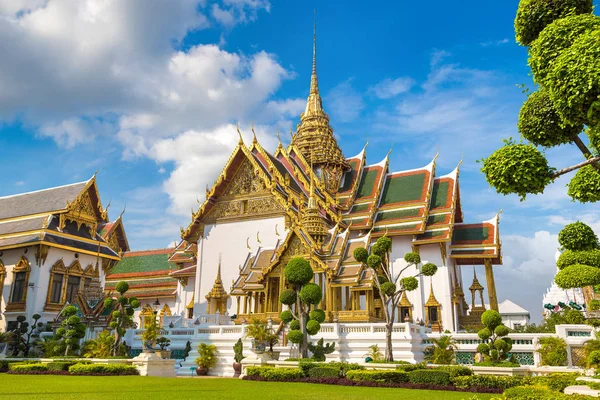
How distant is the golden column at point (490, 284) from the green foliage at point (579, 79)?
16440 mm

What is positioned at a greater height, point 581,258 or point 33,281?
point 33,281

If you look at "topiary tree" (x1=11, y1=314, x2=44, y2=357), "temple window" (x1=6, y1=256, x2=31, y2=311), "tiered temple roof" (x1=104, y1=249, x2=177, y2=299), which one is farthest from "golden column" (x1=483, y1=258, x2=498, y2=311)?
"temple window" (x1=6, y1=256, x2=31, y2=311)

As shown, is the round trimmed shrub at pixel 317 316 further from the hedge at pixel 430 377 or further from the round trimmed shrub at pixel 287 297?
the hedge at pixel 430 377

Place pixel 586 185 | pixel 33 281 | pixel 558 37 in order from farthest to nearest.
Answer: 1. pixel 33 281
2. pixel 586 185
3. pixel 558 37

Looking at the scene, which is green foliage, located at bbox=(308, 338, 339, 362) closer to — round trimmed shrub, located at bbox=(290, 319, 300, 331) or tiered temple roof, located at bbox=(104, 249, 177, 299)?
round trimmed shrub, located at bbox=(290, 319, 300, 331)

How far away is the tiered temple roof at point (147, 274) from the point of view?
1043 inches

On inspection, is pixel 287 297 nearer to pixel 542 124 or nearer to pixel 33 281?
pixel 542 124

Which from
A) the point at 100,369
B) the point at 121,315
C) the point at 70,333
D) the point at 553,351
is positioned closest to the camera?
the point at 553,351

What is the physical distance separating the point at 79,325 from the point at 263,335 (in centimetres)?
628

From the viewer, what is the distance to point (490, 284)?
829 inches

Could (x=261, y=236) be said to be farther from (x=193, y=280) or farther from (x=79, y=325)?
(x=79, y=325)

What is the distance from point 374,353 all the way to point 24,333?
1173 centimetres

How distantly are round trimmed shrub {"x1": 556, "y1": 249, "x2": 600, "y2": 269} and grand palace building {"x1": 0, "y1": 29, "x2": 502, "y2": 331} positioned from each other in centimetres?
759

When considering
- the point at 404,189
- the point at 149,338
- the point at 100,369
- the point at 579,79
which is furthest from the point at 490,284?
the point at 579,79
